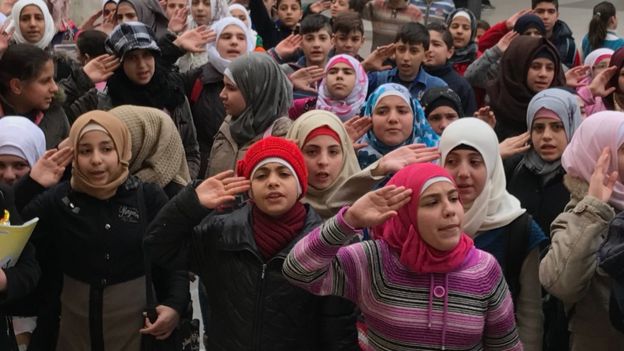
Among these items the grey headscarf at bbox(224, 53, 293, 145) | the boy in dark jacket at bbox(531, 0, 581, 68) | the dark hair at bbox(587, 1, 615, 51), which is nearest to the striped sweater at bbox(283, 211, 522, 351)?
the grey headscarf at bbox(224, 53, 293, 145)

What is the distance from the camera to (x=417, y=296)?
288 cm

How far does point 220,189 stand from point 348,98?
2630 millimetres

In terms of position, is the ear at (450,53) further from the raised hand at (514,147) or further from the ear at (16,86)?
the ear at (16,86)

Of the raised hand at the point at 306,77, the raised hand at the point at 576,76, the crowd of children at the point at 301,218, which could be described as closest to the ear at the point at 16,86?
the crowd of children at the point at 301,218

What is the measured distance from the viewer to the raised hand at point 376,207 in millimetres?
2691

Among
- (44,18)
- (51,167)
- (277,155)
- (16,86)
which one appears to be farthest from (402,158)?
(44,18)

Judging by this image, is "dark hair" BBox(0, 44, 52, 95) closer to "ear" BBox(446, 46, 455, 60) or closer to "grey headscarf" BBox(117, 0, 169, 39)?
"grey headscarf" BBox(117, 0, 169, 39)

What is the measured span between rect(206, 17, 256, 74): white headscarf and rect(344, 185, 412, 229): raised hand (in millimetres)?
3516

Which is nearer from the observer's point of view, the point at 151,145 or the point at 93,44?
the point at 151,145

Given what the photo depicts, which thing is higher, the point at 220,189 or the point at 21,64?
the point at 21,64

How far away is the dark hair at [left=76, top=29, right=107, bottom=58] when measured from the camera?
20.6 feet

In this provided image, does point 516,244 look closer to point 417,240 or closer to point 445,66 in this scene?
point 417,240

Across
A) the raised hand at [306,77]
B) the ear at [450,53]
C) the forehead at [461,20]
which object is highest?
the forehead at [461,20]

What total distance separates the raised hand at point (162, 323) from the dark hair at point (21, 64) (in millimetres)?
1840
